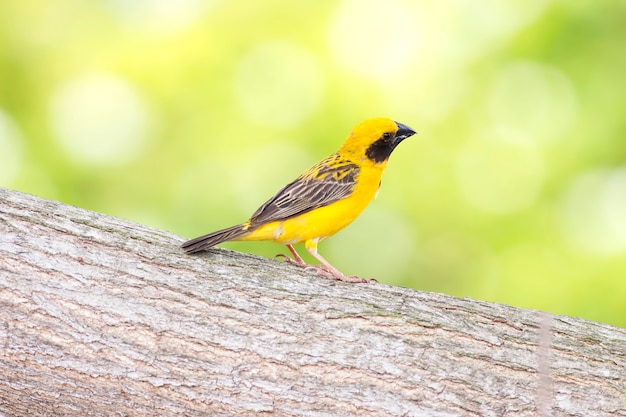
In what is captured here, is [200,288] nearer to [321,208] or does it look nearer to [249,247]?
[321,208]

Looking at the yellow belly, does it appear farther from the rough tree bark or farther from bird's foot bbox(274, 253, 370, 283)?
the rough tree bark

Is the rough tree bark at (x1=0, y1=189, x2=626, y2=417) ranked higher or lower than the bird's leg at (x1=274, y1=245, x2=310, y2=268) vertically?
lower

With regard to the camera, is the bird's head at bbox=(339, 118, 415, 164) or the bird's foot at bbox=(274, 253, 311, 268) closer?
the bird's foot at bbox=(274, 253, 311, 268)

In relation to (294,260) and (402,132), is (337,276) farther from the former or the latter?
(402,132)

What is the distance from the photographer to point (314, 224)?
6.93m

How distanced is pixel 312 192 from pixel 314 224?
30 cm

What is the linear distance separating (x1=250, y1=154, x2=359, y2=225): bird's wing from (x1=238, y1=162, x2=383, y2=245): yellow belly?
6 centimetres

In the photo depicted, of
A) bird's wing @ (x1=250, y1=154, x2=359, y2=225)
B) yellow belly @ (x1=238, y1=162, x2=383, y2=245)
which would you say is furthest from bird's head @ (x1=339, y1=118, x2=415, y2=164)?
yellow belly @ (x1=238, y1=162, x2=383, y2=245)

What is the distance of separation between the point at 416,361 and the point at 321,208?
196 cm

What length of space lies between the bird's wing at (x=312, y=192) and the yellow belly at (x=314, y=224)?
0.06m

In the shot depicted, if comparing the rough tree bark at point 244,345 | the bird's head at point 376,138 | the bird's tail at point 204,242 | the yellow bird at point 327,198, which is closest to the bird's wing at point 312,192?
the yellow bird at point 327,198

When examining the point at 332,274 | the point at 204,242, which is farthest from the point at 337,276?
the point at 204,242

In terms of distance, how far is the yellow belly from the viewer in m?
6.84

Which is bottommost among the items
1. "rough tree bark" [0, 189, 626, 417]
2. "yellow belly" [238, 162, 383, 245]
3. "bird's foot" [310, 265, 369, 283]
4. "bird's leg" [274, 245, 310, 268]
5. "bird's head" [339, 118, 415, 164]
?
"rough tree bark" [0, 189, 626, 417]
